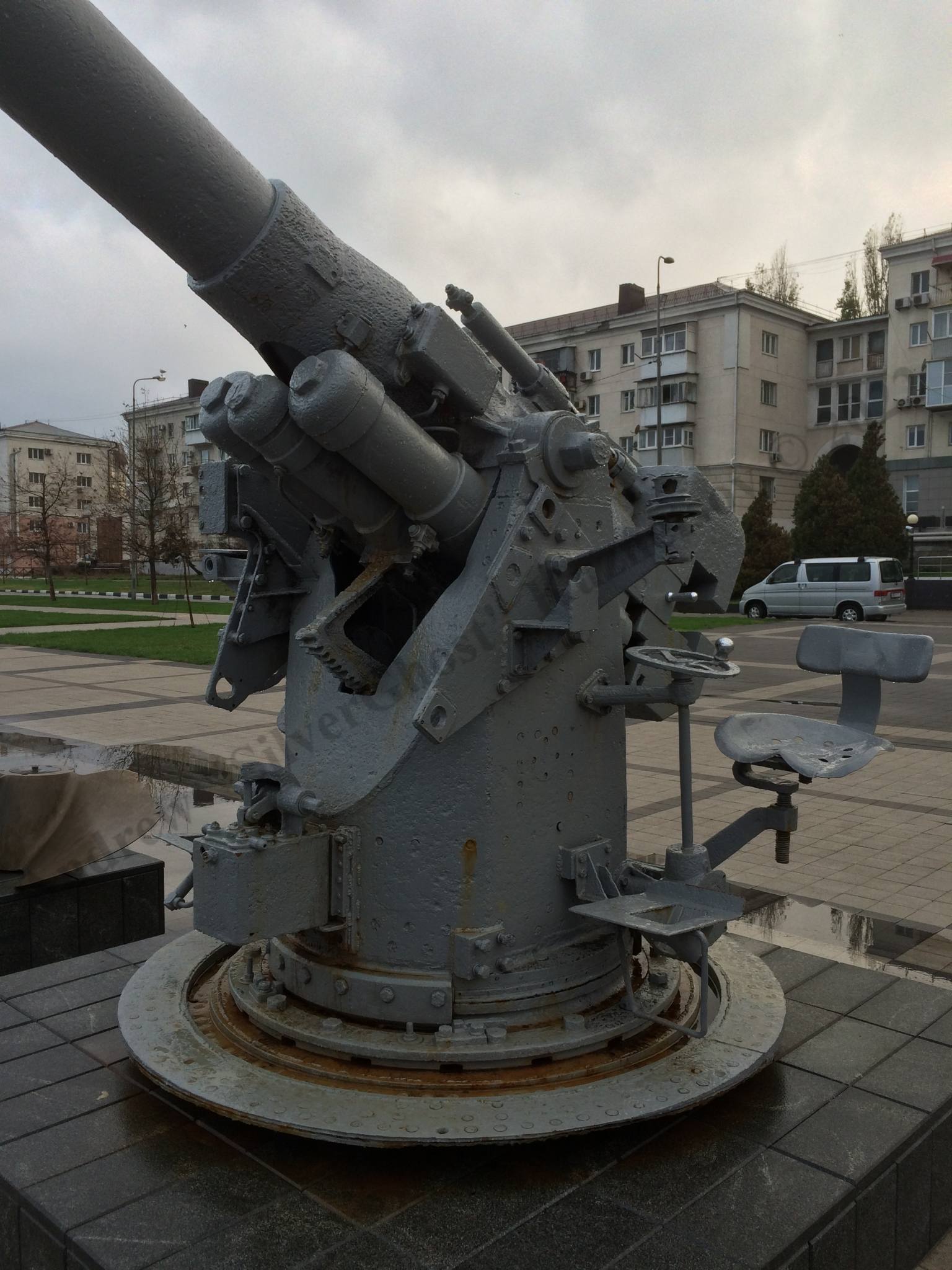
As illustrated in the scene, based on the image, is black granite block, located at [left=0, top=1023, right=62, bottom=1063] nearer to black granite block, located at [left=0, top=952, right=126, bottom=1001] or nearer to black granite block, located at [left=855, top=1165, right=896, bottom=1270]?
black granite block, located at [left=0, top=952, right=126, bottom=1001]

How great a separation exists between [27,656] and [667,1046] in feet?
64.0

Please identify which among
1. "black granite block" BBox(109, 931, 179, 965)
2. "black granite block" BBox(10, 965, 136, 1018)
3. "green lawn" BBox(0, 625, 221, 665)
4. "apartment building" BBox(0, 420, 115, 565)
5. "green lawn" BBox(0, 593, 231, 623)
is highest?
"apartment building" BBox(0, 420, 115, 565)

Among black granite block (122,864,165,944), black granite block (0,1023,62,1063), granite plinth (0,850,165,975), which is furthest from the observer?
black granite block (122,864,165,944)

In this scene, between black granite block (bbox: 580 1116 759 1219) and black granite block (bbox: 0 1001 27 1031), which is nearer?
black granite block (bbox: 580 1116 759 1219)

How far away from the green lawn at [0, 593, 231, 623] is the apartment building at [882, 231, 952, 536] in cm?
2636

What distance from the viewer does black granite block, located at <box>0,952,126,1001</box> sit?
4137 mm

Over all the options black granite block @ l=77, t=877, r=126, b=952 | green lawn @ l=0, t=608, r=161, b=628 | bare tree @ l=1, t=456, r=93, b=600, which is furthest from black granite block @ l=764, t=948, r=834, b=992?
bare tree @ l=1, t=456, r=93, b=600

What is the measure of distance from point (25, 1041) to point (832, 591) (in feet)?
90.8

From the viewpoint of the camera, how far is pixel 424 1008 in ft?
10.9

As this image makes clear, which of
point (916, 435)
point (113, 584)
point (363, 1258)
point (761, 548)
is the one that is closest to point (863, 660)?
point (363, 1258)

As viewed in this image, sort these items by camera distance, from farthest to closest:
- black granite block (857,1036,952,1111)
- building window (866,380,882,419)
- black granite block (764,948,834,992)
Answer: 1. building window (866,380,882,419)
2. black granite block (764,948,834,992)
3. black granite block (857,1036,952,1111)

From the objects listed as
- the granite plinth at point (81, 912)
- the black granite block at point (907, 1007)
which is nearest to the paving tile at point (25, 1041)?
the granite plinth at point (81, 912)

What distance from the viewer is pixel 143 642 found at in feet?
73.5

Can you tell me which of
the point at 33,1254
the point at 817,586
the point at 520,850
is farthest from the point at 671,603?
the point at 817,586
